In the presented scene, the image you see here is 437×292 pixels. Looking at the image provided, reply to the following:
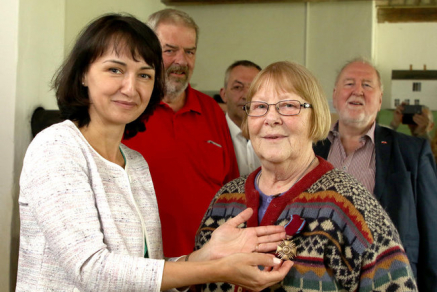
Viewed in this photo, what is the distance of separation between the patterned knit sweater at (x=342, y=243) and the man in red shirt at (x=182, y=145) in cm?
88

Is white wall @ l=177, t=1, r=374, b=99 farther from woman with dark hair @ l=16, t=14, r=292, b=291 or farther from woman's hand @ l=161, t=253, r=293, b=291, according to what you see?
woman's hand @ l=161, t=253, r=293, b=291

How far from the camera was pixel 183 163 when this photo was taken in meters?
2.72

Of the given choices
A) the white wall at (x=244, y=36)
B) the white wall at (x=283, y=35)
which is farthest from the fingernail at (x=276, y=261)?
the white wall at (x=244, y=36)

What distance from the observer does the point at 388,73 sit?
8.02 metres

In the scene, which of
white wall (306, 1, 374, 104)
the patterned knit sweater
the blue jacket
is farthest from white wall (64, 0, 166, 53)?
white wall (306, 1, 374, 104)

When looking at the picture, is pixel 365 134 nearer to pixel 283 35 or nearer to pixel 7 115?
pixel 7 115

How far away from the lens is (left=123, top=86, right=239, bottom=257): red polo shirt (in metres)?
2.61

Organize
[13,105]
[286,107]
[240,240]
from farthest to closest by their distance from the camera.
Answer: [13,105] < [286,107] < [240,240]

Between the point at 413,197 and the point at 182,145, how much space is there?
54.1 inches

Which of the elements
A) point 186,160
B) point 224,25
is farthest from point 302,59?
point 186,160

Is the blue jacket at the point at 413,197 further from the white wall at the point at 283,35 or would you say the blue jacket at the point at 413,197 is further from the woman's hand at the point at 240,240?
the white wall at the point at 283,35

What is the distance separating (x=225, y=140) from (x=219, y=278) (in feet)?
5.23

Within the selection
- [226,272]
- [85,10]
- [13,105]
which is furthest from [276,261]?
[85,10]

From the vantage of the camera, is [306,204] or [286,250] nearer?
[286,250]
